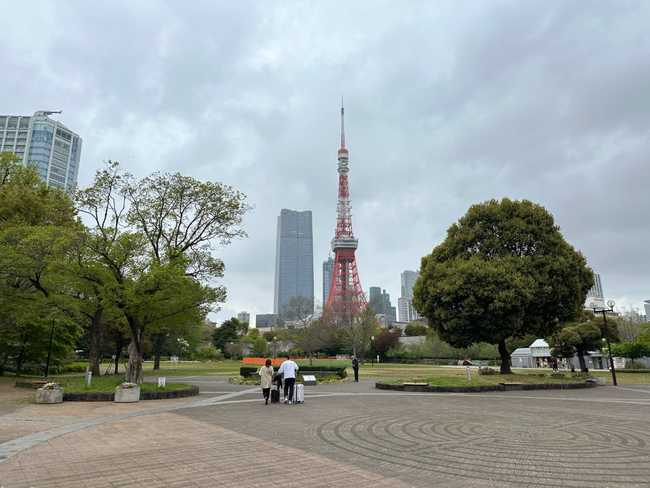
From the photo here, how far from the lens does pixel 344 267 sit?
263 feet

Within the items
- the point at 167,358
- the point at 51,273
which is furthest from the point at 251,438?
the point at 167,358

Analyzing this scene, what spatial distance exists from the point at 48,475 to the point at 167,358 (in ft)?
266

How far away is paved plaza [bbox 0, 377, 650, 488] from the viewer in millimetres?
5230

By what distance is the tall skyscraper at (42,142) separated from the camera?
10269 cm

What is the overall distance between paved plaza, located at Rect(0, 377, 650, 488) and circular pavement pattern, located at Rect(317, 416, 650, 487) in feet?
0.06

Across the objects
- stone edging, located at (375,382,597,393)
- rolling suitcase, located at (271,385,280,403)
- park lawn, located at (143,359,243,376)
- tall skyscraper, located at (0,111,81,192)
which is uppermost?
tall skyscraper, located at (0,111,81,192)

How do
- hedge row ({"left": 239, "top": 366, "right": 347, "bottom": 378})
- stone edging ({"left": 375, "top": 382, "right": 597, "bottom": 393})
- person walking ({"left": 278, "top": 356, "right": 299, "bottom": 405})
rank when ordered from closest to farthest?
person walking ({"left": 278, "top": 356, "right": 299, "bottom": 405})
stone edging ({"left": 375, "top": 382, "right": 597, "bottom": 393})
hedge row ({"left": 239, "top": 366, "right": 347, "bottom": 378})

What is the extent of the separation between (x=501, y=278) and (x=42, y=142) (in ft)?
388

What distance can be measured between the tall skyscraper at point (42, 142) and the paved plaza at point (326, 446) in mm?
108313

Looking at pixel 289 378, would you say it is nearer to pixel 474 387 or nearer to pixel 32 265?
pixel 474 387

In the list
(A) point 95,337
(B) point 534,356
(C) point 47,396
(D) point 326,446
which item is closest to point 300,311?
(B) point 534,356

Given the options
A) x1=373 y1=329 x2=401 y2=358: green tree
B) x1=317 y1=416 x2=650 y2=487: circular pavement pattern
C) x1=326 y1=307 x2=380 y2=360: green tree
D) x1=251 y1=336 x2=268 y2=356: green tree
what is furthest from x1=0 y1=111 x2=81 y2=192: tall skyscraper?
x1=317 y1=416 x2=650 y2=487: circular pavement pattern

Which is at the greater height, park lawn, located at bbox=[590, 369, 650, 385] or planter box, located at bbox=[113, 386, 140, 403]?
planter box, located at bbox=[113, 386, 140, 403]

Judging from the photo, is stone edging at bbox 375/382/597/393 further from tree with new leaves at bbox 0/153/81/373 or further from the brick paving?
tree with new leaves at bbox 0/153/81/373
